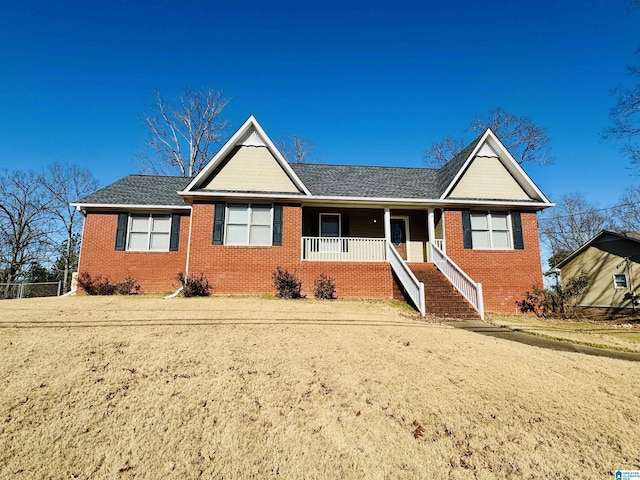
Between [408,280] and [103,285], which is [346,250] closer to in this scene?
[408,280]

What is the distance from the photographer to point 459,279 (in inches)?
476

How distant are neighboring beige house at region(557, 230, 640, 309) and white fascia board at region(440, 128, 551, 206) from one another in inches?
422

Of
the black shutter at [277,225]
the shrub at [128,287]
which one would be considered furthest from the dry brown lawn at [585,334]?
the shrub at [128,287]

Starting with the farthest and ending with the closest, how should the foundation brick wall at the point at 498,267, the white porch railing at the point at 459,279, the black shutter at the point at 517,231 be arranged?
the black shutter at the point at 517,231 < the foundation brick wall at the point at 498,267 < the white porch railing at the point at 459,279

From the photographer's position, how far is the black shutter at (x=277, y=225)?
13.5m

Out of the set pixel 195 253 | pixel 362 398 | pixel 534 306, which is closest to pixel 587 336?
pixel 534 306

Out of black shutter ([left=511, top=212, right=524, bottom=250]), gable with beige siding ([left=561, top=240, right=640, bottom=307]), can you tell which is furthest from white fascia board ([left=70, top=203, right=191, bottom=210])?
gable with beige siding ([left=561, top=240, right=640, bottom=307])

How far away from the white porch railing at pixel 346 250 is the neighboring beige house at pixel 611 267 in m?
16.9

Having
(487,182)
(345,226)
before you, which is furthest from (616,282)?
(345,226)

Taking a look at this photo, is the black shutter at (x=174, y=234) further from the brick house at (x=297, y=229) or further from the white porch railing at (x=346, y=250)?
the white porch railing at (x=346, y=250)

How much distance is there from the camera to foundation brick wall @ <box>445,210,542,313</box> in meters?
13.8

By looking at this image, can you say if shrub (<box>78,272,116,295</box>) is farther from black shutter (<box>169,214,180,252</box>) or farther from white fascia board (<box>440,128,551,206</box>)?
white fascia board (<box>440,128,551,206</box>)

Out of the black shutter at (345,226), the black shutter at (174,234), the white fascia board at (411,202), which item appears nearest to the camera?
the white fascia board at (411,202)

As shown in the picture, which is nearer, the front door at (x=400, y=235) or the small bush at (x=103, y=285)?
the small bush at (x=103, y=285)
